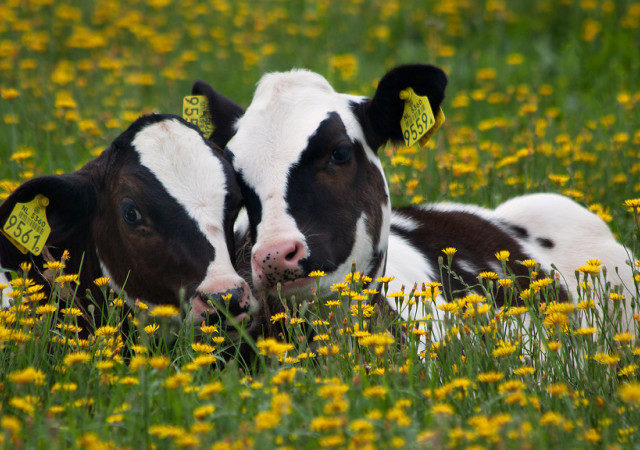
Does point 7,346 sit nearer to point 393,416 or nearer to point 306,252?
point 306,252

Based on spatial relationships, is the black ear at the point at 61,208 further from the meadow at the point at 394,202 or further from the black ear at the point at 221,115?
the black ear at the point at 221,115

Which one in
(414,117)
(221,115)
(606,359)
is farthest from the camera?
(221,115)

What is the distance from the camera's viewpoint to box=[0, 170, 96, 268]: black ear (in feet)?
13.0

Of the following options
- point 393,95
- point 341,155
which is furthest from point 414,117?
point 341,155

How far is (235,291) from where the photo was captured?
11.6ft

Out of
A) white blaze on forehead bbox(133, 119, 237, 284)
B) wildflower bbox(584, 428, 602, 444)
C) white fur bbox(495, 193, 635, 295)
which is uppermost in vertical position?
white blaze on forehead bbox(133, 119, 237, 284)

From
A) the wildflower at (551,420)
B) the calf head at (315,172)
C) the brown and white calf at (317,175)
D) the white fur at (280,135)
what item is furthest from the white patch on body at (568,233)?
the wildflower at (551,420)

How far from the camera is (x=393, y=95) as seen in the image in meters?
4.55

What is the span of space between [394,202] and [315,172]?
115 inches

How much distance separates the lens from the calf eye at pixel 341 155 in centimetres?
421

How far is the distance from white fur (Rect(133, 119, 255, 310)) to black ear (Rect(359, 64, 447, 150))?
946mm

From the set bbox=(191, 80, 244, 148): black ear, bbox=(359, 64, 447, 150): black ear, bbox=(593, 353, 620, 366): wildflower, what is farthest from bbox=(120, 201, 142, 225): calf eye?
bbox=(593, 353, 620, 366): wildflower

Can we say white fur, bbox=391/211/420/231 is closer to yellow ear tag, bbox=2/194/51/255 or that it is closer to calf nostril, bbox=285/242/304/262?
calf nostril, bbox=285/242/304/262

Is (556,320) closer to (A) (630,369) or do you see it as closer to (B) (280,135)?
(A) (630,369)
